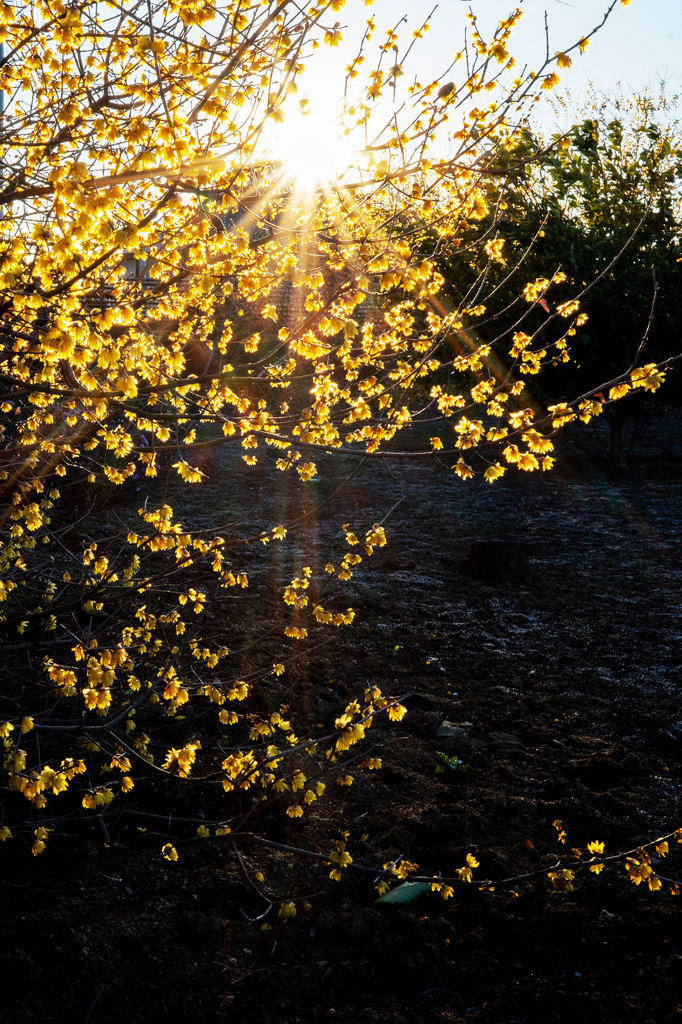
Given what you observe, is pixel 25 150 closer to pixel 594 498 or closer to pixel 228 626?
pixel 228 626

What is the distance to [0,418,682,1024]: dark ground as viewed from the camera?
2588 millimetres

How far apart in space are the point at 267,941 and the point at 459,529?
6150mm

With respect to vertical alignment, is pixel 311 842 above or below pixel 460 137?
below

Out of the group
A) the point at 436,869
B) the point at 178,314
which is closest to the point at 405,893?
the point at 436,869

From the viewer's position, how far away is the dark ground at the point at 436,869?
259 cm

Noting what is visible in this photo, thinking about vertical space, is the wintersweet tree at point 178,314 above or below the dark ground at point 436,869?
above

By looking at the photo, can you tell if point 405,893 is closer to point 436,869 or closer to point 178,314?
point 436,869

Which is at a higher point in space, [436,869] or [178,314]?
[178,314]

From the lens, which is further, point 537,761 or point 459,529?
point 459,529

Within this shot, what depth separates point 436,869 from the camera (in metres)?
3.27

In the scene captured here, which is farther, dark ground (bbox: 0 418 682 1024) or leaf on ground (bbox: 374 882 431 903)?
leaf on ground (bbox: 374 882 431 903)

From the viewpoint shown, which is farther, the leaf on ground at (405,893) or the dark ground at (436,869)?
the leaf on ground at (405,893)

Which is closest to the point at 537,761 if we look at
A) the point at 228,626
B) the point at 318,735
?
the point at 318,735

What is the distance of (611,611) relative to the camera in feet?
20.5
